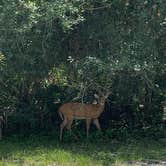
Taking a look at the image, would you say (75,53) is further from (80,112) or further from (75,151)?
(75,151)

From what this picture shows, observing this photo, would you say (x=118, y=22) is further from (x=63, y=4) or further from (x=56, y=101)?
(x=56, y=101)

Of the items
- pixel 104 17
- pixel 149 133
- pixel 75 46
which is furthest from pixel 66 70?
pixel 149 133

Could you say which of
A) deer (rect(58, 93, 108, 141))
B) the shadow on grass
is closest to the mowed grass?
the shadow on grass

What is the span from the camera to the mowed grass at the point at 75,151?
29.1ft

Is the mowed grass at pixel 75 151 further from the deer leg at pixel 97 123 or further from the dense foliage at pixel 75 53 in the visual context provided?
the dense foliage at pixel 75 53

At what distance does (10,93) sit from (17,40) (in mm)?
2213

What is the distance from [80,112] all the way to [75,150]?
1.05 meters

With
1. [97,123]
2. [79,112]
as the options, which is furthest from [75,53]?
[97,123]

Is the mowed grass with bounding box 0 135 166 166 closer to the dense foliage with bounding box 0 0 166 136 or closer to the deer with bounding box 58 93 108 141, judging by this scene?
the deer with bounding box 58 93 108 141

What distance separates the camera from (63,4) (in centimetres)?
862

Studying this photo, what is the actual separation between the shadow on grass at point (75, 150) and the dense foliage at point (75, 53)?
74cm

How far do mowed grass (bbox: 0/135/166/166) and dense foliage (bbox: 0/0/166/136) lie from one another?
34.0 inches

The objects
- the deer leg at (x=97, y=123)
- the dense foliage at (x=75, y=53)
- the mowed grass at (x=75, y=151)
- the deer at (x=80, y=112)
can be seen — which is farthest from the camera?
the deer leg at (x=97, y=123)

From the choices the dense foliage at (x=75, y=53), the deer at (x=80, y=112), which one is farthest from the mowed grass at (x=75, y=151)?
the dense foliage at (x=75, y=53)
